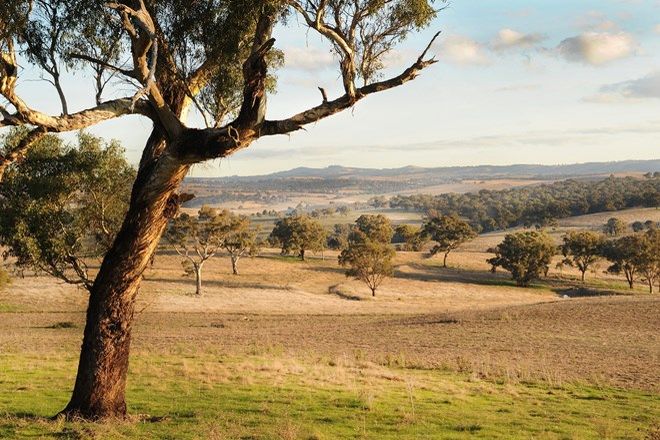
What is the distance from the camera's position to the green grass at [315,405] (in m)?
11.6

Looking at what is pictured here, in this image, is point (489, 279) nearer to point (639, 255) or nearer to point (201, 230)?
point (639, 255)

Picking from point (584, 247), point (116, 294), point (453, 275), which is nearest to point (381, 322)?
point (116, 294)

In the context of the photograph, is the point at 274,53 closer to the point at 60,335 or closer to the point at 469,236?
the point at 60,335

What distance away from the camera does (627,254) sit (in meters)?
81.4

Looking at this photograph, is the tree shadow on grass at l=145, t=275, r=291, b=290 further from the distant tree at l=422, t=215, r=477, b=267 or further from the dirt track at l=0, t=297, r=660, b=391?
the distant tree at l=422, t=215, r=477, b=267

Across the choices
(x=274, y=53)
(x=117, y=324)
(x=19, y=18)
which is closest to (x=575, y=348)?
(x=274, y=53)

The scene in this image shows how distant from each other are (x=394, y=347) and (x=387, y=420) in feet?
65.1

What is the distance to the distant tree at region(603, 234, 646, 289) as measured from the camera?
80.5 meters

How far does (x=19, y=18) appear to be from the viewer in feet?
36.7

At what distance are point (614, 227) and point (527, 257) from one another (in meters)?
62.5

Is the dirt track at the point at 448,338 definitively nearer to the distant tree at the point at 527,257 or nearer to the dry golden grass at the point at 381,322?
the dry golden grass at the point at 381,322

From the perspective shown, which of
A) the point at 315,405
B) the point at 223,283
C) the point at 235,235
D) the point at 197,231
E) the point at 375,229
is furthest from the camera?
the point at 375,229

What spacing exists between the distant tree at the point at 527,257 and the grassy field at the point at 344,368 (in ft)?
66.2

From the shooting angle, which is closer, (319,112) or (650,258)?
(319,112)
